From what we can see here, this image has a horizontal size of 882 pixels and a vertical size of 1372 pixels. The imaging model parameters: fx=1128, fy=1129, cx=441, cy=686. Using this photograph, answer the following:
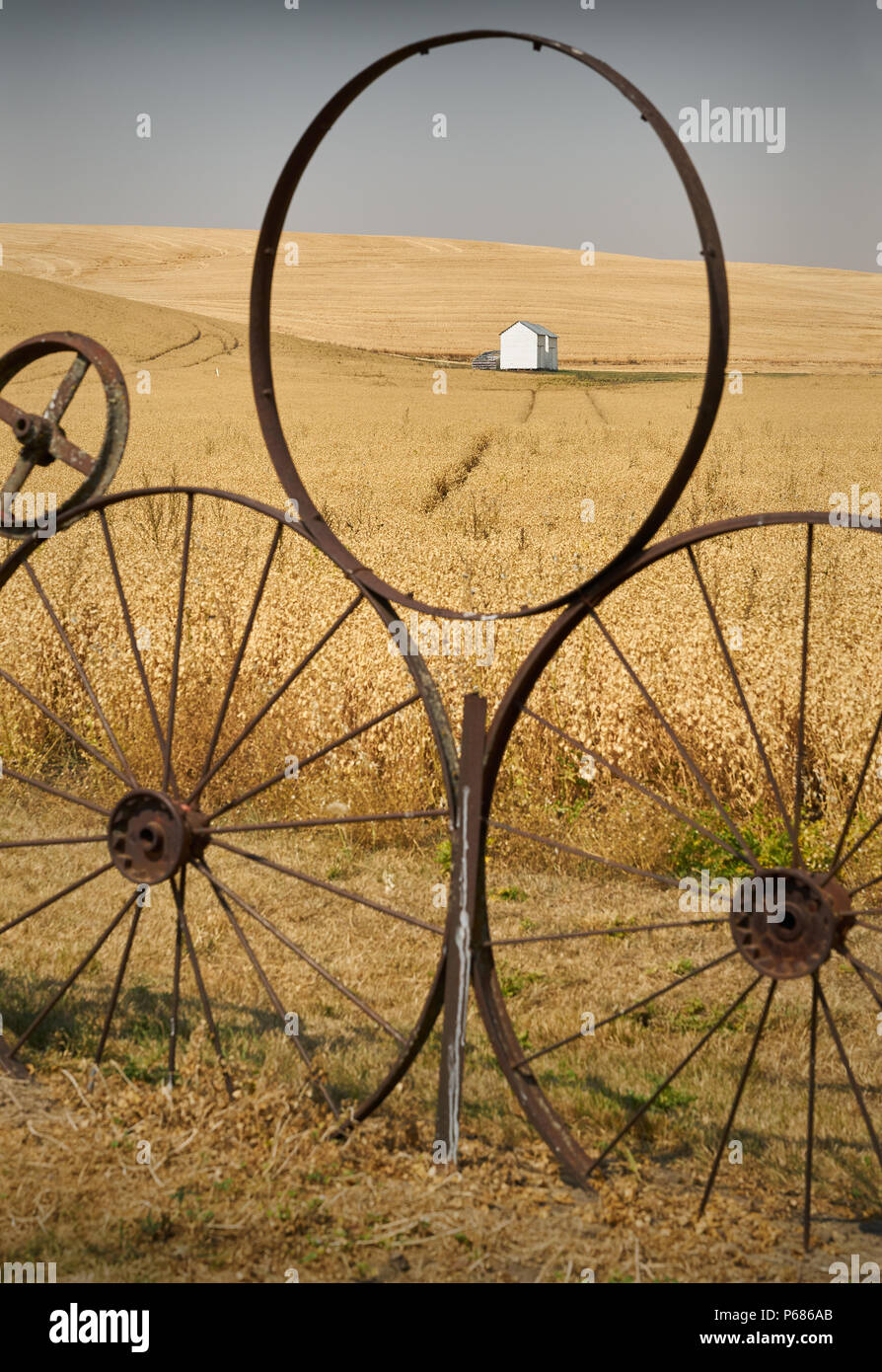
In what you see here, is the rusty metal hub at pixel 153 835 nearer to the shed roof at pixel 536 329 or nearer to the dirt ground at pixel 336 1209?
the dirt ground at pixel 336 1209

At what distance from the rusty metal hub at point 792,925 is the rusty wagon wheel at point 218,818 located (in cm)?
99

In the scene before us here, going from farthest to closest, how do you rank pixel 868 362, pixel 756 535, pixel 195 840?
pixel 868 362 < pixel 756 535 < pixel 195 840

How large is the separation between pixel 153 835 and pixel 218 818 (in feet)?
9.33

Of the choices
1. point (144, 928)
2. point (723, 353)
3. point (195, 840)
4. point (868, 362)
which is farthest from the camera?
point (868, 362)

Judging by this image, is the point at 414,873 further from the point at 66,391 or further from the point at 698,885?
the point at 66,391

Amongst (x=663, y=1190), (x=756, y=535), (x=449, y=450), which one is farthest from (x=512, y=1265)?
(x=449, y=450)

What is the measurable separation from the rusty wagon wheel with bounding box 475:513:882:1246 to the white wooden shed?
28258mm

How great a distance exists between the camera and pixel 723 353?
3131mm

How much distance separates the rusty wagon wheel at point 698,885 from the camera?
3531mm

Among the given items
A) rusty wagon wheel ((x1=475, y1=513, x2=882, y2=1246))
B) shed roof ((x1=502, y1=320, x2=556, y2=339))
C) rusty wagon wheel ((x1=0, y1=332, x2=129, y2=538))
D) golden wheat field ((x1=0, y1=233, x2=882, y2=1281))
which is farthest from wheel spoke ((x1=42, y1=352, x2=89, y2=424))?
shed roof ((x1=502, y1=320, x2=556, y2=339))

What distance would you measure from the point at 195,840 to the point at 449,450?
1533 cm

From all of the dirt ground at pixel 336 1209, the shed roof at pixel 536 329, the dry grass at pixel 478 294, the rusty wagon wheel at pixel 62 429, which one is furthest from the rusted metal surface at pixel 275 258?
the dry grass at pixel 478 294

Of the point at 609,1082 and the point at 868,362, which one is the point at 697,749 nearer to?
the point at 609,1082

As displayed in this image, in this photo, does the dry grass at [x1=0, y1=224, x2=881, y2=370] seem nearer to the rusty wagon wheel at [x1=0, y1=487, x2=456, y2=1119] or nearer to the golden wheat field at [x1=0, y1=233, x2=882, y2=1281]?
the golden wheat field at [x1=0, y1=233, x2=882, y2=1281]
